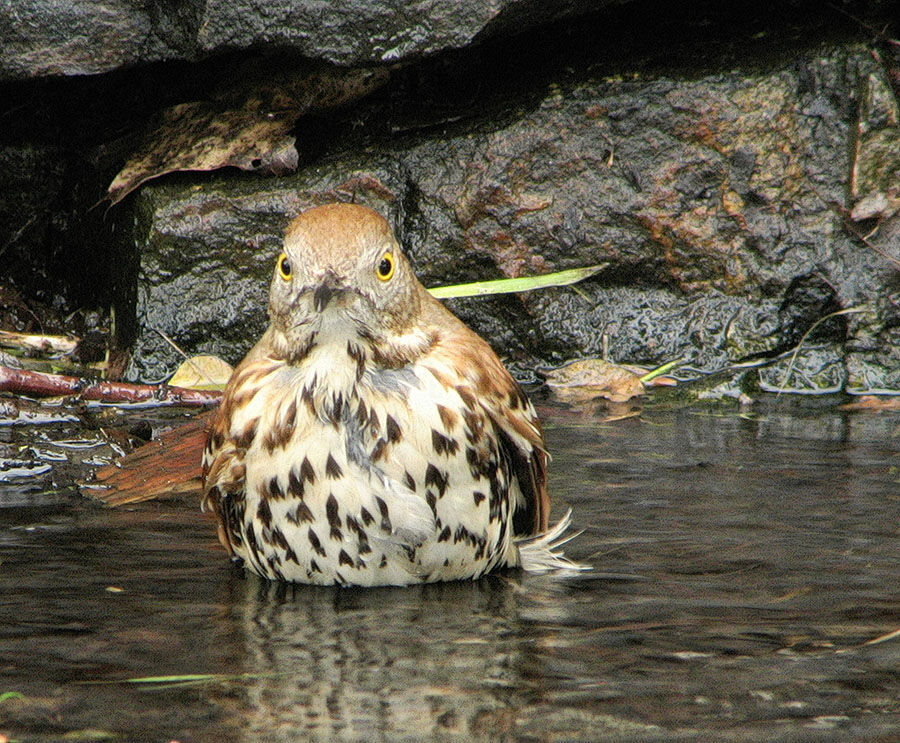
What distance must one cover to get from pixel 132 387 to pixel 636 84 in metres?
2.74

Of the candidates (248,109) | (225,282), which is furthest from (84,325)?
(248,109)

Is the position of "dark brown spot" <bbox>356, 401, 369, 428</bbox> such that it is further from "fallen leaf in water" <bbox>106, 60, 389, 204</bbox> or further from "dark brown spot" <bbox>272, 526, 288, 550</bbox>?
"fallen leaf in water" <bbox>106, 60, 389, 204</bbox>

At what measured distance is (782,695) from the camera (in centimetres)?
266

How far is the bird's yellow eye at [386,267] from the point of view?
3.45 meters

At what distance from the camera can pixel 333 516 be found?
3.43 metres

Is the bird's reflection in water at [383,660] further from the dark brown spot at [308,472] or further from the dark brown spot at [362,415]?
the dark brown spot at [362,415]

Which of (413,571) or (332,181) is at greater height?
(332,181)

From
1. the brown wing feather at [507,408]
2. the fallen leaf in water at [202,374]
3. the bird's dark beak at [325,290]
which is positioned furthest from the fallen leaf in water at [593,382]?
the bird's dark beak at [325,290]

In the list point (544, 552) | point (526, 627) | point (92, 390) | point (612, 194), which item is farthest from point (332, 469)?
point (612, 194)

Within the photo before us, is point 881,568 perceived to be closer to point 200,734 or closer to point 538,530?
point 538,530

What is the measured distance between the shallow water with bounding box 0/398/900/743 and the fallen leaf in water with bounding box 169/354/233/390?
1.28 metres

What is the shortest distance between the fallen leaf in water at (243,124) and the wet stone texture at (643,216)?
113mm

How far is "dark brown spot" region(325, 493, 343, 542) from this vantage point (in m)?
3.41

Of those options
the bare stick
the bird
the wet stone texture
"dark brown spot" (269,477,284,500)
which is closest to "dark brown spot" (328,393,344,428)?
the bird
